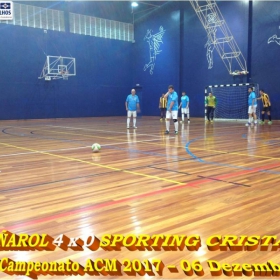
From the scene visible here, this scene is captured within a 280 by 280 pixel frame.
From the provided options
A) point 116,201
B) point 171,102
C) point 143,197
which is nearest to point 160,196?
point 143,197

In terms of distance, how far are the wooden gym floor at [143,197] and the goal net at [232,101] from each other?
40.9 ft

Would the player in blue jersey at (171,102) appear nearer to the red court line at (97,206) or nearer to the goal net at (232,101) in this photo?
the red court line at (97,206)

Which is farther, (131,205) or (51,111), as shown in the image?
(51,111)

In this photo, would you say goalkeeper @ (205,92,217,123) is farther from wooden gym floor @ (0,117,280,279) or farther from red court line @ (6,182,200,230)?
red court line @ (6,182,200,230)

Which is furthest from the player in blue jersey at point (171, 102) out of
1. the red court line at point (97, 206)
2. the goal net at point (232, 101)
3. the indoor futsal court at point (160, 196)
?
the goal net at point (232, 101)

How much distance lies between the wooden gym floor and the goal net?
12.5m

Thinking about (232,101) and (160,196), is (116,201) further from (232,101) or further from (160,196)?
(232,101)

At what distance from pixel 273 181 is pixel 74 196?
8.81 ft

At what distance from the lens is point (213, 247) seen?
254cm

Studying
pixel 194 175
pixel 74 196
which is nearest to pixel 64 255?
pixel 74 196

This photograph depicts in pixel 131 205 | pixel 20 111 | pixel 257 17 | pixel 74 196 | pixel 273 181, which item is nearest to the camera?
pixel 131 205

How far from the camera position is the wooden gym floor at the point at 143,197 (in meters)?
2.79

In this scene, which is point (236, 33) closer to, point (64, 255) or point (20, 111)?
point (20, 111)

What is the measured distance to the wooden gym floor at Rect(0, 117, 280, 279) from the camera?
279 centimetres
